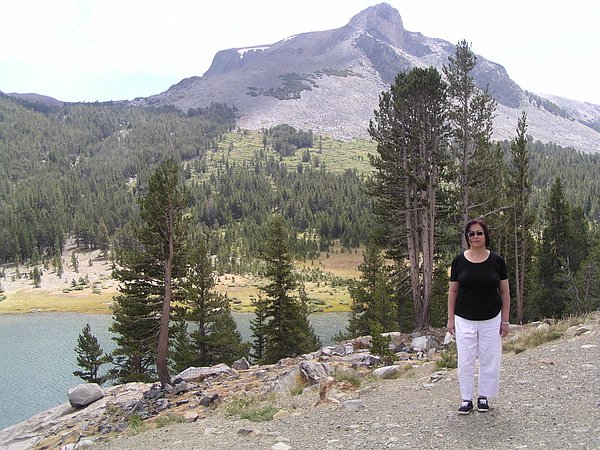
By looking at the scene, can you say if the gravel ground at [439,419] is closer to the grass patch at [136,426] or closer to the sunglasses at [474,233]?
the grass patch at [136,426]

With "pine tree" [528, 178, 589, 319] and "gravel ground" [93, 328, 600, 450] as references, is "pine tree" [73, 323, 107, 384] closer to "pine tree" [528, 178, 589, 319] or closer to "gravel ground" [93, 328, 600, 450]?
"gravel ground" [93, 328, 600, 450]

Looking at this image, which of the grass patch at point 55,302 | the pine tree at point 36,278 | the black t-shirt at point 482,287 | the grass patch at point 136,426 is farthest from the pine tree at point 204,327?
the pine tree at point 36,278

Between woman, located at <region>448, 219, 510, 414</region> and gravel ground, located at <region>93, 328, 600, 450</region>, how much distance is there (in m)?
0.74

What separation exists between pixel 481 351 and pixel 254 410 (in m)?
6.16

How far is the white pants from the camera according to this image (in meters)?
7.02

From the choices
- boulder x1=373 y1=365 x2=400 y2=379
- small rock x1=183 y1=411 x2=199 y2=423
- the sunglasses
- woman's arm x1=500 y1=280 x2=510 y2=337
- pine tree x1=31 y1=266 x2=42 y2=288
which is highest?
the sunglasses

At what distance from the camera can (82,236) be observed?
480 feet

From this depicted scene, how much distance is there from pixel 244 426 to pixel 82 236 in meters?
154

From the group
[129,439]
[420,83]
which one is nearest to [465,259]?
[129,439]

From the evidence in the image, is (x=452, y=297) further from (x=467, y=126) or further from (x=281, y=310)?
(x=281, y=310)

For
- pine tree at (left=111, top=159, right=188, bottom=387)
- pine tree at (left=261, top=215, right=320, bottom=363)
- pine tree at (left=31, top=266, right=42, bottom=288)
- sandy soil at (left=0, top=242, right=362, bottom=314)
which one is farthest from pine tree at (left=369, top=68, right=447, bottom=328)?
pine tree at (left=31, top=266, right=42, bottom=288)

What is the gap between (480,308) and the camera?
696cm

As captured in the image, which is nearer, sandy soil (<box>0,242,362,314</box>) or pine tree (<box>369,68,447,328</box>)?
pine tree (<box>369,68,447,328</box>)

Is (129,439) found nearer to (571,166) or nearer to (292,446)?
(292,446)
